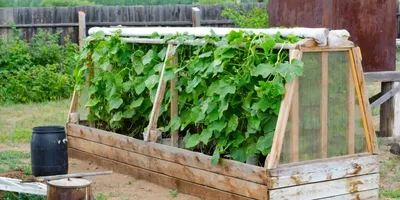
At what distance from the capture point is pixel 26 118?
1382cm

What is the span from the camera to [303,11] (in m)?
11.1

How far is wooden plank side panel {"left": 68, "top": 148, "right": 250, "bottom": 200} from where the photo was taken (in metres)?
7.77

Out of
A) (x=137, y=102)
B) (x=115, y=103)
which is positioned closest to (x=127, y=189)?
(x=137, y=102)

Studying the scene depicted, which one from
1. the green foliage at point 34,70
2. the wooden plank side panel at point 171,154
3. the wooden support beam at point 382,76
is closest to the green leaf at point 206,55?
the wooden plank side panel at point 171,154

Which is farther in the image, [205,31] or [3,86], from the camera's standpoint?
[3,86]

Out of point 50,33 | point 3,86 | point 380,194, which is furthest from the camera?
point 50,33

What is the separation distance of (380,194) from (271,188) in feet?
5.76

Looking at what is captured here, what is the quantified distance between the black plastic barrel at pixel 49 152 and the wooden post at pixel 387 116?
5236 mm

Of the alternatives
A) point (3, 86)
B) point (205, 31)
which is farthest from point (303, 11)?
point (3, 86)

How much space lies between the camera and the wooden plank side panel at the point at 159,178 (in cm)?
777

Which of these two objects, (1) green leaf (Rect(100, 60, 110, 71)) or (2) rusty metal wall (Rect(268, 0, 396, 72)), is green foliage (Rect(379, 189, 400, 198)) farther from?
(1) green leaf (Rect(100, 60, 110, 71))

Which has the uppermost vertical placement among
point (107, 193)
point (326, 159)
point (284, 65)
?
point (284, 65)

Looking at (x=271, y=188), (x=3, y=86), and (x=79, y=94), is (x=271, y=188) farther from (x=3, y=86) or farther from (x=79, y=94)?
(x=3, y=86)

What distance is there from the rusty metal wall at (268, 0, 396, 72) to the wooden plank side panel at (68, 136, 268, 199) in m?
3.38
